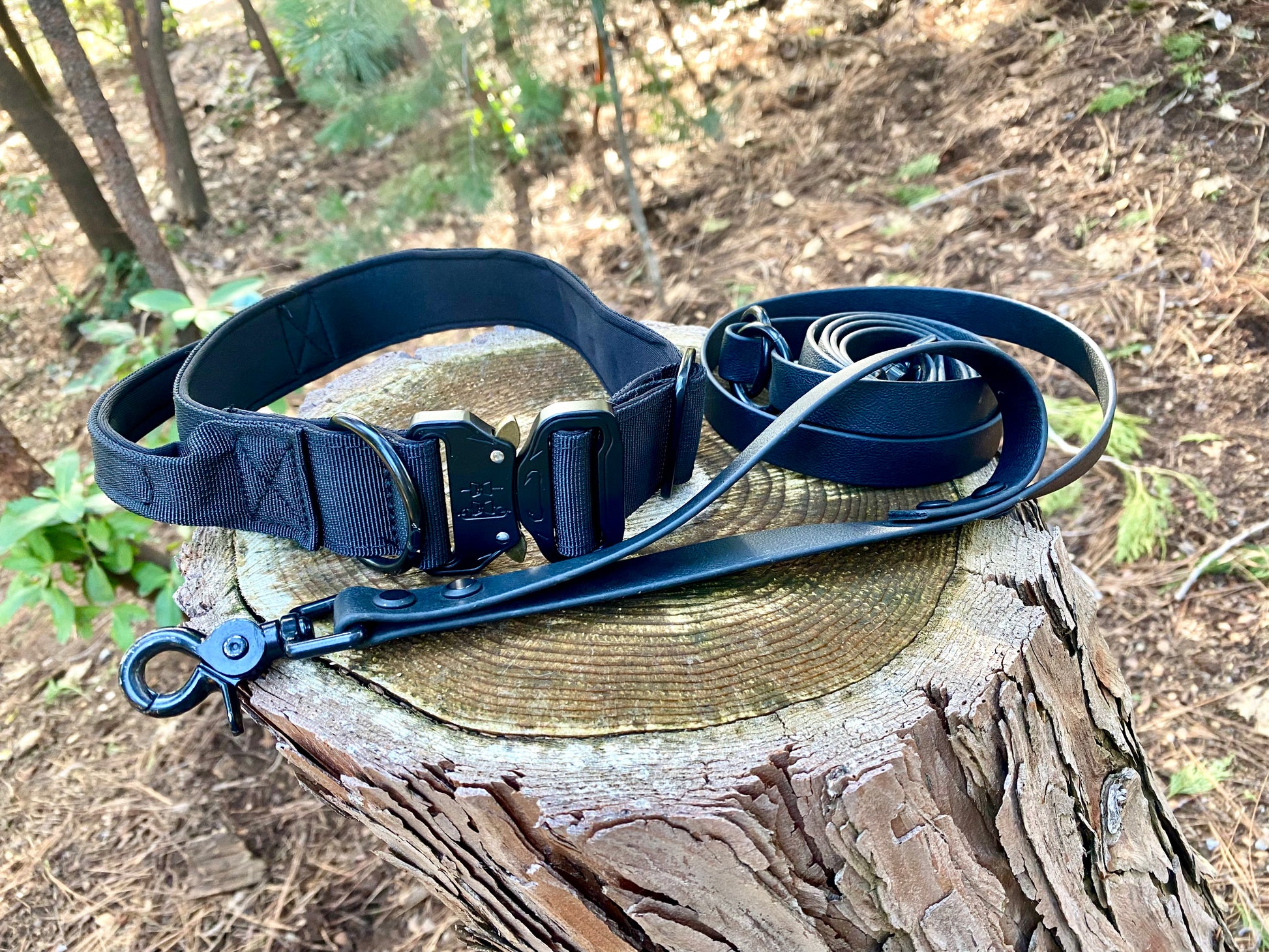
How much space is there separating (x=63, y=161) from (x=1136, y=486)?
15.8ft

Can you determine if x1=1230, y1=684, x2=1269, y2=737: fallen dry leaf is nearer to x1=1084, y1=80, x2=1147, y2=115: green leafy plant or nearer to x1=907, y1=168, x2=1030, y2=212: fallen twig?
x1=907, y1=168, x2=1030, y2=212: fallen twig

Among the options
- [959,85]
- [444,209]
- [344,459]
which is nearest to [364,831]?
[344,459]

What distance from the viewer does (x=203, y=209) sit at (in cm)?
580

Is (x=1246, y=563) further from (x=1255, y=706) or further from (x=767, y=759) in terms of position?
(x=767, y=759)

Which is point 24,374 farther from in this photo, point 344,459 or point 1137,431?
point 1137,431

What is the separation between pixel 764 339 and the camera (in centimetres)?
189

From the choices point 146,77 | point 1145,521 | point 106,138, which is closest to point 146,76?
point 146,77

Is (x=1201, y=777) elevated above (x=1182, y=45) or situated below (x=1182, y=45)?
below

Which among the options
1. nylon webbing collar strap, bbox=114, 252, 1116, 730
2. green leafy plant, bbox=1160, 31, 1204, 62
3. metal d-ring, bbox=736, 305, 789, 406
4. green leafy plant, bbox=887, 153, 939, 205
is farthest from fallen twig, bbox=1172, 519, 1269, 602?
green leafy plant, bbox=1160, 31, 1204, 62

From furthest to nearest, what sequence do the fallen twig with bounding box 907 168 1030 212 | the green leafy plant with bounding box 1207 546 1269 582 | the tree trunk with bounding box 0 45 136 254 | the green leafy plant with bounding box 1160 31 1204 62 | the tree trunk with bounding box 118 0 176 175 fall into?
the tree trunk with bounding box 118 0 176 175
the fallen twig with bounding box 907 168 1030 212
the tree trunk with bounding box 0 45 136 254
the green leafy plant with bounding box 1160 31 1204 62
the green leafy plant with bounding box 1207 546 1269 582

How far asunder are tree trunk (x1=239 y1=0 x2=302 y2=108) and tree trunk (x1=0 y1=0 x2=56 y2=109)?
6.81 ft

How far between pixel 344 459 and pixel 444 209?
344 cm

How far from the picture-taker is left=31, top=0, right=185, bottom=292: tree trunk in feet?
8.96

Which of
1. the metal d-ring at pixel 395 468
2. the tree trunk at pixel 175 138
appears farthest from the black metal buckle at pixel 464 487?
the tree trunk at pixel 175 138
